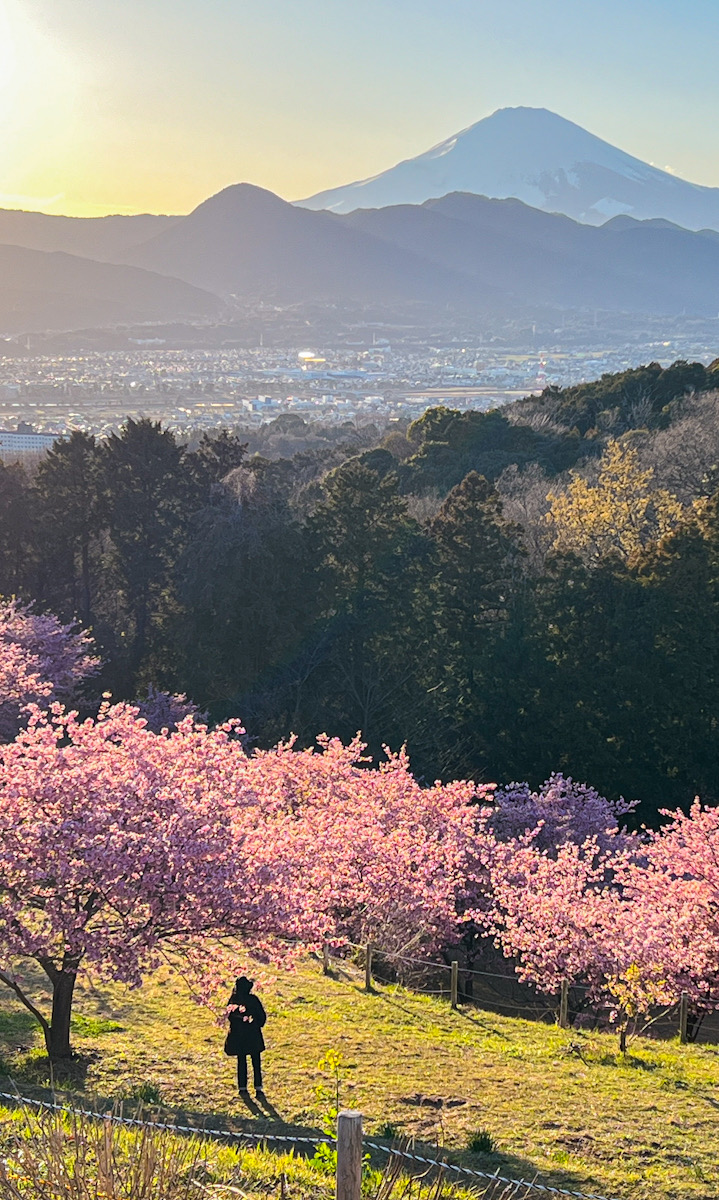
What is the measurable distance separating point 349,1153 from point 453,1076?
5.40 metres

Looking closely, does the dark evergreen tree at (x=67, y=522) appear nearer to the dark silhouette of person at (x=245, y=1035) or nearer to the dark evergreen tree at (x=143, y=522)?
the dark evergreen tree at (x=143, y=522)

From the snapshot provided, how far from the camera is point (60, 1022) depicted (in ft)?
27.2

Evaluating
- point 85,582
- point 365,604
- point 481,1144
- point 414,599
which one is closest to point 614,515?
point 414,599

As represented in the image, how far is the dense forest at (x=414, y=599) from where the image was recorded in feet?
71.5

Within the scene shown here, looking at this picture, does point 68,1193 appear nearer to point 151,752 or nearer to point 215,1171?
point 215,1171

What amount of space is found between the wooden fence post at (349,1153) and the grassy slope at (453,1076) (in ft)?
11.1

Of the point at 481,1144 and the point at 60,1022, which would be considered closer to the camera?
the point at 481,1144

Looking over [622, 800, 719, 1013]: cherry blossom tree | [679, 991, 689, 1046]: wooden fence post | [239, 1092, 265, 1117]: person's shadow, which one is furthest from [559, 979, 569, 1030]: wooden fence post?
[239, 1092, 265, 1117]: person's shadow

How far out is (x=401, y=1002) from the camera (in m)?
11.4

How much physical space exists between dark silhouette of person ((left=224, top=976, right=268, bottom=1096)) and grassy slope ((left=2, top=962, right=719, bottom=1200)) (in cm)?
16

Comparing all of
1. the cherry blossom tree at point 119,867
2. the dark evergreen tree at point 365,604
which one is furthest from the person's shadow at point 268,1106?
the dark evergreen tree at point 365,604

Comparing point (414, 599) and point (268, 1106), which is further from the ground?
point (414, 599)

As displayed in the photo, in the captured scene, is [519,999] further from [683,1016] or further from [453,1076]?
[453,1076]

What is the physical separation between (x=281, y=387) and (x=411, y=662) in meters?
109
